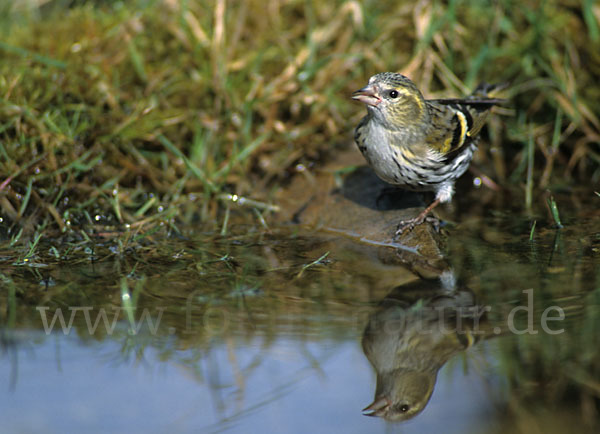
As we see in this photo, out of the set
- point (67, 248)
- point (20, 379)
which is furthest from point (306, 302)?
point (67, 248)

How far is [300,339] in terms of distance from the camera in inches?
91.7

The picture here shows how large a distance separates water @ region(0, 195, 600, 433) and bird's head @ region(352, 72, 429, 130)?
2.48 feet

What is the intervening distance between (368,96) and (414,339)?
1.62 metres

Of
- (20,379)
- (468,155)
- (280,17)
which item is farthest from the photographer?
(280,17)

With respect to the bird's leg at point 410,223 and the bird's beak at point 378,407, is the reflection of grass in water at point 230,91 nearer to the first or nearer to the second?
the bird's leg at point 410,223

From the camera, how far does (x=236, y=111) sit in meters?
4.34

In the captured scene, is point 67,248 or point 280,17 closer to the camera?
point 67,248

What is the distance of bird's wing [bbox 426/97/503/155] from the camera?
3.70m

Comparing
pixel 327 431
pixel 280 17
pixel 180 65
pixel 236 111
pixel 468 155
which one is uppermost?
pixel 280 17

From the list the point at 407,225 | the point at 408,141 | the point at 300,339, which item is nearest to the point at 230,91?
the point at 408,141

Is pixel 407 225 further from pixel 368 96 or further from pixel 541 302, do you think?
pixel 541 302

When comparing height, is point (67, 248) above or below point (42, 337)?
above

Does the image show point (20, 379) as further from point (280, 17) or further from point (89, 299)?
point (280, 17)

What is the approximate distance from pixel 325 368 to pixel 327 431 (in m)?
0.34
